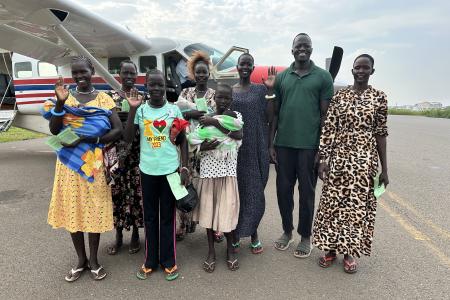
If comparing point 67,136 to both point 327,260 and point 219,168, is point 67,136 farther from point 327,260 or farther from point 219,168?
point 327,260

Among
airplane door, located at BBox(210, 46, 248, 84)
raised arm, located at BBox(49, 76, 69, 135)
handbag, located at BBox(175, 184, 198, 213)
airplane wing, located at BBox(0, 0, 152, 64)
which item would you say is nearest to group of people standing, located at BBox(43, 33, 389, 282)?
raised arm, located at BBox(49, 76, 69, 135)

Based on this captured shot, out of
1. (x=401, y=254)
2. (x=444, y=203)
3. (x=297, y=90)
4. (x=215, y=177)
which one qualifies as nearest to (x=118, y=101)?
(x=215, y=177)

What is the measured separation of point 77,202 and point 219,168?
4.13 feet

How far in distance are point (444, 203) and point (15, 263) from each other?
18.9 feet

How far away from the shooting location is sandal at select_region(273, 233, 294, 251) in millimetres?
3527

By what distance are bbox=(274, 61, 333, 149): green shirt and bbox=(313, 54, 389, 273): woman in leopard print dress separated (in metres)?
Answer: 0.21

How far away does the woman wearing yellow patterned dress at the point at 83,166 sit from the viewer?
2.69 meters

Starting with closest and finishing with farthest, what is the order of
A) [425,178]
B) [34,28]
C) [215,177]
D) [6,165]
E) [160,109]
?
1. [160,109]
2. [215,177]
3. [34,28]
4. [425,178]
5. [6,165]

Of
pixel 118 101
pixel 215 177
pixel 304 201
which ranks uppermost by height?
pixel 118 101

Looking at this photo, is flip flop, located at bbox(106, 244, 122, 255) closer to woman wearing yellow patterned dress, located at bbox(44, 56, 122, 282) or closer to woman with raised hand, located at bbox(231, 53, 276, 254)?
woman wearing yellow patterned dress, located at bbox(44, 56, 122, 282)

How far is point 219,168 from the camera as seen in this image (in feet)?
9.77

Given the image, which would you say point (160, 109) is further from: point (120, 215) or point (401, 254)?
point (401, 254)

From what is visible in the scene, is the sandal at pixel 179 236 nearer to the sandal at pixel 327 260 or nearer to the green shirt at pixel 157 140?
the green shirt at pixel 157 140

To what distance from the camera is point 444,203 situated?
5.00 m
